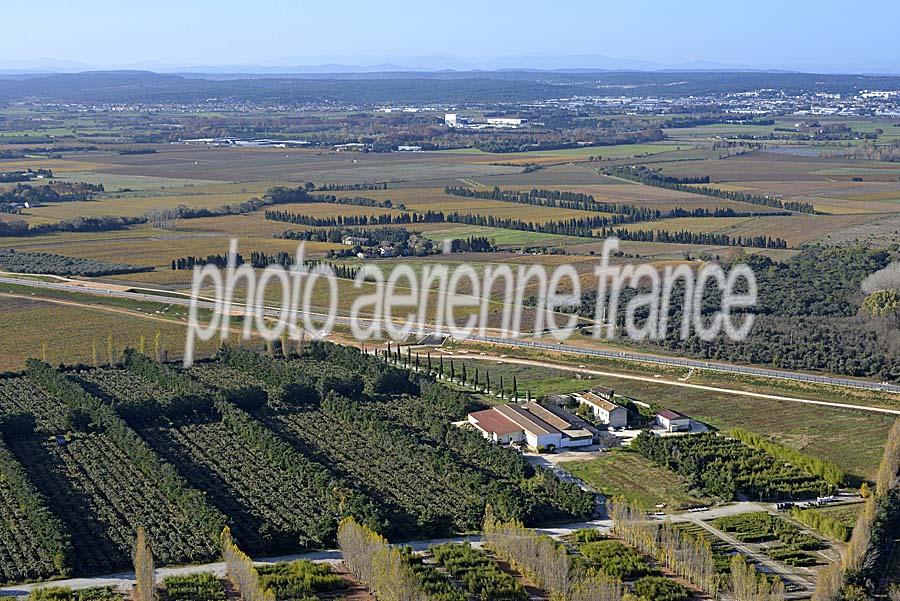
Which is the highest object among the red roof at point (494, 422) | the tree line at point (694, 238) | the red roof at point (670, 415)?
the tree line at point (694, 238)

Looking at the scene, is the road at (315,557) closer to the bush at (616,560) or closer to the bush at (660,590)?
the bush at (616,560)

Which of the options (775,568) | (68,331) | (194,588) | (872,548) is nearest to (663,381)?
(775,568)

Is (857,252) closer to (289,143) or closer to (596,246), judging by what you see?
(596,246)

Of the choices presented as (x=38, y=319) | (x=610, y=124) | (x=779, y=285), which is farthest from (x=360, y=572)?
(x=610, y=124)

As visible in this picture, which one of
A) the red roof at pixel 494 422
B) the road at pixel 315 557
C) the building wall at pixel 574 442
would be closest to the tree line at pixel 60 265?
the red roof at pixel 494 422

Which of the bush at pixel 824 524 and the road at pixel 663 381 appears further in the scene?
the road at pixel 663 381

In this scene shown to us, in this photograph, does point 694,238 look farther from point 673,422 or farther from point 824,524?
point 824,524

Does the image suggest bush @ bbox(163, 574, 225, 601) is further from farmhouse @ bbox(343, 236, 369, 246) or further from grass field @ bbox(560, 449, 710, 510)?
farmhouse @ bbox(343, 236, 369, 246)
